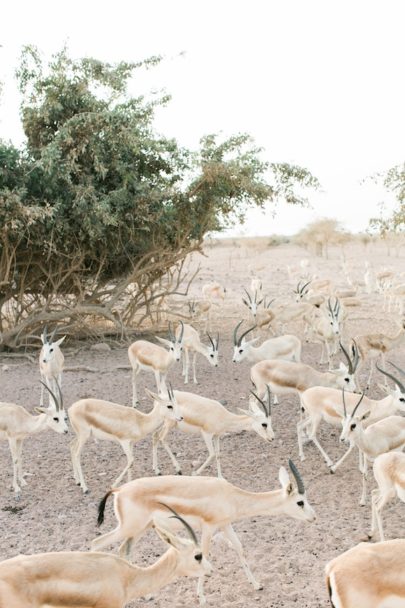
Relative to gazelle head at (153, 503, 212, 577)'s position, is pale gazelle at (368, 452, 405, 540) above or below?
below

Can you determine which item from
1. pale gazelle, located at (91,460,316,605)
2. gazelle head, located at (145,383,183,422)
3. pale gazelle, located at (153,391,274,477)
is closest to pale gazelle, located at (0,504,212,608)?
pale gazelle, located at (91,460,316,605)

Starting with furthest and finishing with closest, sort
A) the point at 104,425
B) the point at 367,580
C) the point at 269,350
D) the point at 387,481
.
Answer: the point at 269,350 → the point at 104,425 → the point at 387,481 → the point at 367,580

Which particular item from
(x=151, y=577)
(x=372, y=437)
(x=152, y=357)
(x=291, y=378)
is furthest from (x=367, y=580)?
(x=152, y=357)

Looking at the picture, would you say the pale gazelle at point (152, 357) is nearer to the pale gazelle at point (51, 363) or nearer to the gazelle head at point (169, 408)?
the pale gazelle at point (51, 363)

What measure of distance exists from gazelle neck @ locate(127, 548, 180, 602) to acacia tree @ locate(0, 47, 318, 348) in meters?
8.35

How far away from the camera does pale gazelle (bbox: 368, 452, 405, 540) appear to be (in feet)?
18.4

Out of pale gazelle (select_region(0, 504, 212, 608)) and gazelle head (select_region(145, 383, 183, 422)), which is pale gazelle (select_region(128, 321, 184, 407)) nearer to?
gazelle head (select_region(145, 383, 183, 422))

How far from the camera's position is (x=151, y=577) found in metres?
4.19

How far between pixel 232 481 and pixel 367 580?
3.33 meters

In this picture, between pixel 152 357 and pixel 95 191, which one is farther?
pixel 95 191

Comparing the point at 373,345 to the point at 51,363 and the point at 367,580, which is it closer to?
the point at 51,363

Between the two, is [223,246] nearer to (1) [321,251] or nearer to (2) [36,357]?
(1) [321,251]

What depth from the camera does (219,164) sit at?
529 inches

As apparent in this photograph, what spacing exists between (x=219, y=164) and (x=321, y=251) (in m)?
30.5
